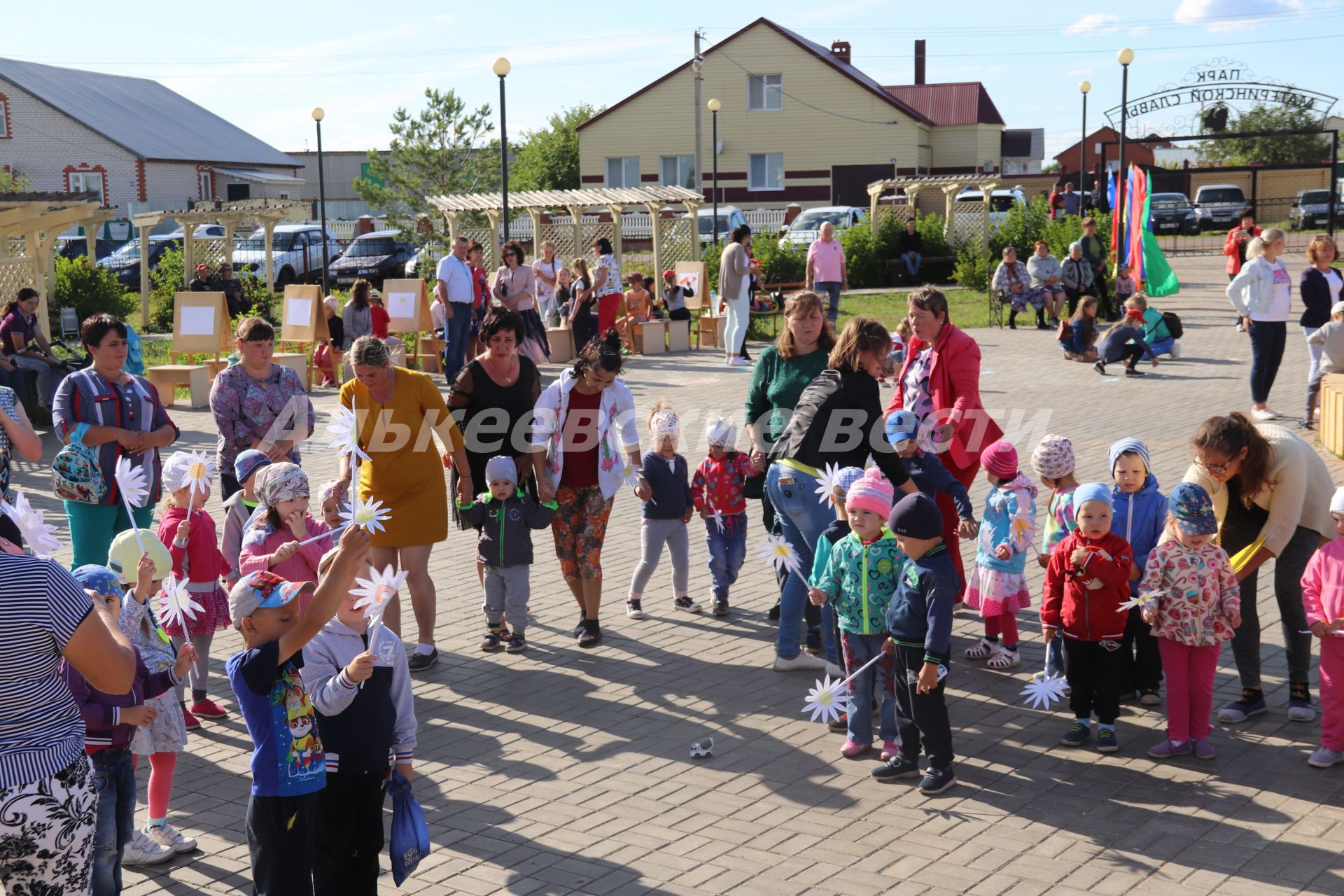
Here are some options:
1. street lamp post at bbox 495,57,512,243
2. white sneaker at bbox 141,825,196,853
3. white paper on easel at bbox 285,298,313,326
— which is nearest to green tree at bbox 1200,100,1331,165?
street lamp post at bbox 495,57,512,243

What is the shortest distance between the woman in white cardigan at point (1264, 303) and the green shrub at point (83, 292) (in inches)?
740

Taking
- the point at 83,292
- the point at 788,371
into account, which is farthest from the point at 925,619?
the point at 83,292

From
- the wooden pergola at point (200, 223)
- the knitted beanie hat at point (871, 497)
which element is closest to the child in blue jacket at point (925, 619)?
the knitted beanie hat at point (871, 497)

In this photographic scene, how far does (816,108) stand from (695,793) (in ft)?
166

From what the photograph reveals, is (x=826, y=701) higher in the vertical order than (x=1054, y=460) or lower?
lower

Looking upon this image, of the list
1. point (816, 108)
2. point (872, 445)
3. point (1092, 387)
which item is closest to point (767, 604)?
point (872, 445)

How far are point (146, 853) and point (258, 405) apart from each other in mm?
2736

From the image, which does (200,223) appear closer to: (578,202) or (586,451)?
(578,202)

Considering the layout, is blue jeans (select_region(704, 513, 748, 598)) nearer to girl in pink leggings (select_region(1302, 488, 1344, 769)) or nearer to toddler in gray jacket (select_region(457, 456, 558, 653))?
toddler in gray jacket (select_region(457, 456, 558, 653))

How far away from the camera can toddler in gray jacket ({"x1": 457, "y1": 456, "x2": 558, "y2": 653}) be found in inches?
284

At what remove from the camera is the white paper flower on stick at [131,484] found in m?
5.52

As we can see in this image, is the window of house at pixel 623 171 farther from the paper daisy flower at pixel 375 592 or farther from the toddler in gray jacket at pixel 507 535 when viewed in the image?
the paper daisy flower at pixel 375 592

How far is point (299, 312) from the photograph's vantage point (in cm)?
1917

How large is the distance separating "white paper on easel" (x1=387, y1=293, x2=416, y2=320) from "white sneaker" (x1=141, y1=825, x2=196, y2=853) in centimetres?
1533
